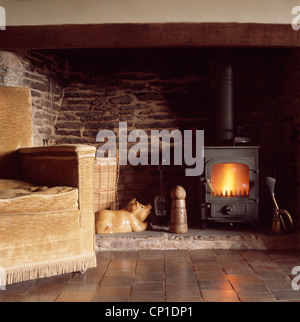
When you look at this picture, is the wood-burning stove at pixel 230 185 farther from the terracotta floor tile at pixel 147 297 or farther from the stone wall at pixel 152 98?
the terracotta floor tile at pixel 147 297

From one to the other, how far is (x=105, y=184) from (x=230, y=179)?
1.18 m

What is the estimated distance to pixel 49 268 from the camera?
6.56 ft

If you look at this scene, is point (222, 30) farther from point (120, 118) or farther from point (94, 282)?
point (94, 282)

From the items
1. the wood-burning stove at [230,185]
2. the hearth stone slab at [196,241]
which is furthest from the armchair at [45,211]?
the wood-burning stove at [230,185]

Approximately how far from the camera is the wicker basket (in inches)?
131

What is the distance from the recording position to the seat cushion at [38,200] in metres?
1.88

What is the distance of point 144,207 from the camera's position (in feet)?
10.4

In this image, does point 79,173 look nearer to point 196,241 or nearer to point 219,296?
point 219,296

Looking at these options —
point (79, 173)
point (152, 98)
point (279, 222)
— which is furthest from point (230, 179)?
point (79, 173)

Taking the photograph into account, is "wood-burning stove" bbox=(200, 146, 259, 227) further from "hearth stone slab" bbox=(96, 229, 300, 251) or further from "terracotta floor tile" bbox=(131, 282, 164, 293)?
"terracotta floor tile" bbox=(131, 282, 164, 293)

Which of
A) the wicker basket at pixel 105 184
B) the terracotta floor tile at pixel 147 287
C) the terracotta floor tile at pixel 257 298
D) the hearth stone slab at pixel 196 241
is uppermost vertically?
the wicker basket at pixel 105 184

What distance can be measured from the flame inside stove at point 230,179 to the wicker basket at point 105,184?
1.00m

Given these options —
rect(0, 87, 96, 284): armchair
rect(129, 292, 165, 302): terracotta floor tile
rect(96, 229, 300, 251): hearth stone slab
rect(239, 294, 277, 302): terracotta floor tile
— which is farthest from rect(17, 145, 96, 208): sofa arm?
rect(239, 294, 277, 302): terracotta floor tile
